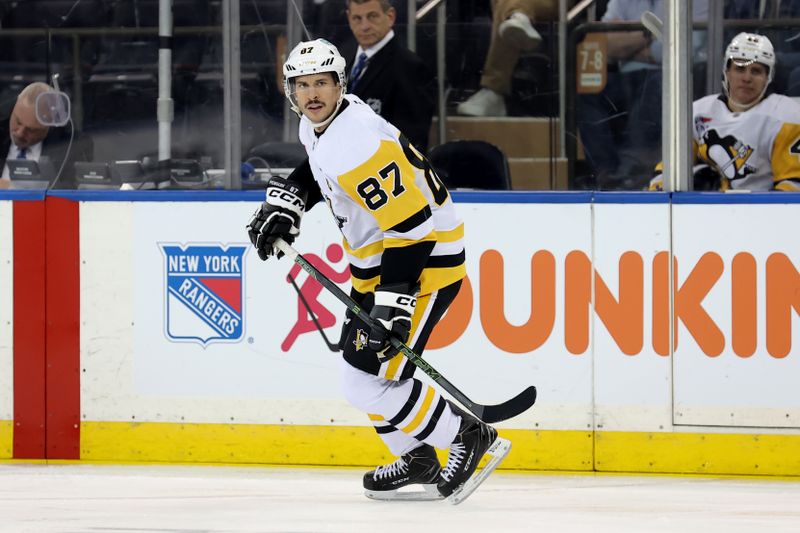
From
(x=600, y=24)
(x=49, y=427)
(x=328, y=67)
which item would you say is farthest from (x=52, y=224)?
(x=600, y=24)

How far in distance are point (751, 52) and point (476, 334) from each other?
1.17 m

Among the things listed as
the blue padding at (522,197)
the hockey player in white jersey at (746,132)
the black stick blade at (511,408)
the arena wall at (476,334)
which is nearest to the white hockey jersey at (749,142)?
the hockey player in white jersey at (746,132)

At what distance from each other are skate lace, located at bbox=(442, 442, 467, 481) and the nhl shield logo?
1.08 metres

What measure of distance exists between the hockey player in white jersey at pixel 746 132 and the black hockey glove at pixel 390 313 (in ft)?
4.09

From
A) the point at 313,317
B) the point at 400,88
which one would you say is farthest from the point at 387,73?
the point at 313,317

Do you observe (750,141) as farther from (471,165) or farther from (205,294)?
(205,294)

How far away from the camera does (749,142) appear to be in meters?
4.41

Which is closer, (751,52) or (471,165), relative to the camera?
(751,52)

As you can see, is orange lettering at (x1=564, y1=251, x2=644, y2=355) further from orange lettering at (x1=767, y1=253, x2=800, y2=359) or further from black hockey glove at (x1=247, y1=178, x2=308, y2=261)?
black hockey glove at (x1=247, y1=178, x2=308, y2=261)

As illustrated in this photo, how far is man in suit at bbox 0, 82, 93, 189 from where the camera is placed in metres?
4.70

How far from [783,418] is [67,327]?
220cm

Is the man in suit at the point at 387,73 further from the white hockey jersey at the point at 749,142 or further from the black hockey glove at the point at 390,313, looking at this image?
the black hockey glove at the point at 390,313

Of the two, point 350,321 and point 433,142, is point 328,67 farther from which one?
point 433,142

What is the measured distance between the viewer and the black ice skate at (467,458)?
3.67m
